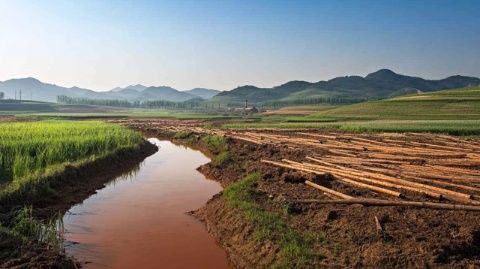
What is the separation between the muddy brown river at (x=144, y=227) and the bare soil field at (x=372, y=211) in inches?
26.1

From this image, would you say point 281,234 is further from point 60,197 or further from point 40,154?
point 40,154

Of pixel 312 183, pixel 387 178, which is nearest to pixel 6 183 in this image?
pixel 312 183

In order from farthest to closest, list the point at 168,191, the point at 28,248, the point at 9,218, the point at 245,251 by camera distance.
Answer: the point at 168,191, the point at 9,218, the point at 245,251, the point at 28,248

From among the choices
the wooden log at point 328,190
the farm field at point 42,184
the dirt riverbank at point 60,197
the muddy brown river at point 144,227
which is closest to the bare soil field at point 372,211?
the wooden log at point 328,190

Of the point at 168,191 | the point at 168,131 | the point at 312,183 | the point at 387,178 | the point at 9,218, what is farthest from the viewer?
the point at 168,131

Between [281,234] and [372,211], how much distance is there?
205cm

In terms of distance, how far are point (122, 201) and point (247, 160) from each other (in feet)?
22.4

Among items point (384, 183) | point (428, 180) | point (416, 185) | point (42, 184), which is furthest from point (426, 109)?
point (42, 184)

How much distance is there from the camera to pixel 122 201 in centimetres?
1388

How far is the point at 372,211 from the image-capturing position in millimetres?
8836

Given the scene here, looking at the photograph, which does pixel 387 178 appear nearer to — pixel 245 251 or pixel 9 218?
pixel 245 251

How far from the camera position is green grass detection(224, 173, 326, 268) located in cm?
724

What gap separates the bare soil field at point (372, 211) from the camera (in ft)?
22.6

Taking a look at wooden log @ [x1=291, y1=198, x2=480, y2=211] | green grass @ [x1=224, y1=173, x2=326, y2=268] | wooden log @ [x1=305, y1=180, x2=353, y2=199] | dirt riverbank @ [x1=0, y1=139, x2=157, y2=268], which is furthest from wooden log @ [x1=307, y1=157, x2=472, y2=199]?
dirt riverbank @ [x1=0, y1=139, x2=157, y2=268]
